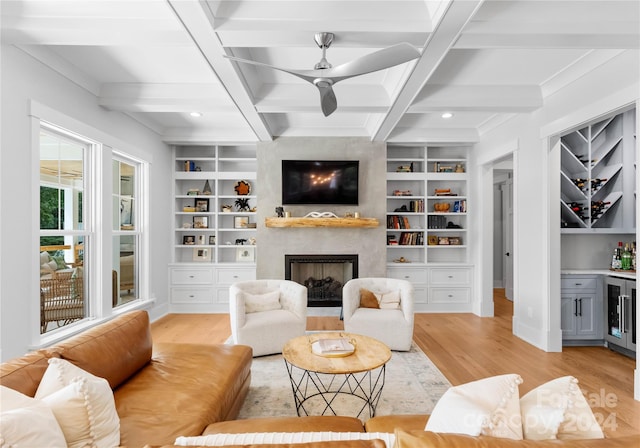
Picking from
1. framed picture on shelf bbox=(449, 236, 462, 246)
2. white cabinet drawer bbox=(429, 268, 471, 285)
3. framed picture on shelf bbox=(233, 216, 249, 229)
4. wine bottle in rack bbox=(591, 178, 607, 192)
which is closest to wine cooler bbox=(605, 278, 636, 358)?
wine bottle in rack bbox=(591, 178, 607, 192)

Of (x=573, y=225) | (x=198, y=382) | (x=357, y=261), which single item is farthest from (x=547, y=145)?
(x=198, y=382)

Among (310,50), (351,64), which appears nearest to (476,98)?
(310,50)

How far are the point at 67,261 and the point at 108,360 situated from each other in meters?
2.01

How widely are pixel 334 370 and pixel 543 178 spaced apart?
3.26 m

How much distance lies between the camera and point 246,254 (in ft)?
18.6

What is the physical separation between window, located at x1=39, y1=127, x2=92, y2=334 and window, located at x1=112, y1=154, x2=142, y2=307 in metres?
0.58

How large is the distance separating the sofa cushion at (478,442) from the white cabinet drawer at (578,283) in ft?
11.6

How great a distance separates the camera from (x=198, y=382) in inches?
78.2

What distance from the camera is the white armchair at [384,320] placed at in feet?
11.6

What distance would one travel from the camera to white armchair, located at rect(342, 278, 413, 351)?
3537 millimetres

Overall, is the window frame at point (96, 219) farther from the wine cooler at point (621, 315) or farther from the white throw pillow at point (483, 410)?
the wine cooler at point (621, 315)

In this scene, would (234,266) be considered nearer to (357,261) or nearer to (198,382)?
(357,261)

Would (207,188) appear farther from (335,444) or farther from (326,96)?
(335,444)

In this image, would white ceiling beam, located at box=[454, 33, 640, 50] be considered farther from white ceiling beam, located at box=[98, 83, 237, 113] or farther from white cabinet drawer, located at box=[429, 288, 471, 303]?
white cabinet drawer, located at box=[429, 288, 471, 303]
